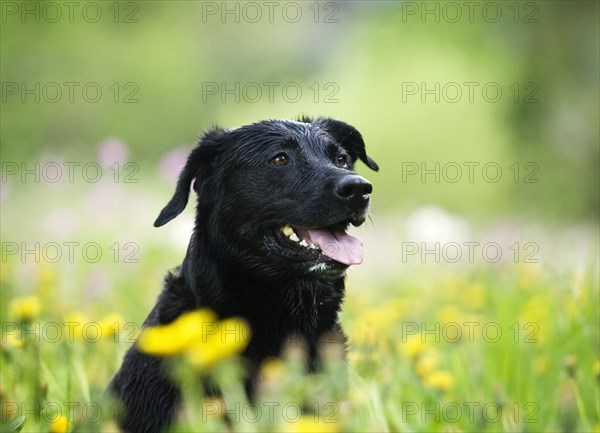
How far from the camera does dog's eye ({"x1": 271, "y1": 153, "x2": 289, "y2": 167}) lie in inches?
137

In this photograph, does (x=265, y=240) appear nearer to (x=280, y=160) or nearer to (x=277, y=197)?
(x=277, y=197)

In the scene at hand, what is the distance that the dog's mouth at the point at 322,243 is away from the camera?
3.19 m

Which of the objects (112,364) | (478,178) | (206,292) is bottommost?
(478,178)

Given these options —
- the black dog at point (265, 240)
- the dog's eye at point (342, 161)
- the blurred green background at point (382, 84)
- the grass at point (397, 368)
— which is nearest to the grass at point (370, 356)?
the grass at point (397, 368)

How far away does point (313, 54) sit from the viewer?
31.8 meters

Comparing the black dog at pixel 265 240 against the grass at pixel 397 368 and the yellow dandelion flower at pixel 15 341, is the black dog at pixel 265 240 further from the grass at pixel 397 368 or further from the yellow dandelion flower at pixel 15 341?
the yellow dandelion flower at pixel 15 341

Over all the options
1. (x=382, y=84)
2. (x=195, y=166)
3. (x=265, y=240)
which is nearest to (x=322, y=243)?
(x=265, y=240)

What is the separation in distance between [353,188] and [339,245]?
0.83 ft

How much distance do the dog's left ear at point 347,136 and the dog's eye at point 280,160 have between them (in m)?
0.39

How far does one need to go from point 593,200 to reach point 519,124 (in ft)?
7.25

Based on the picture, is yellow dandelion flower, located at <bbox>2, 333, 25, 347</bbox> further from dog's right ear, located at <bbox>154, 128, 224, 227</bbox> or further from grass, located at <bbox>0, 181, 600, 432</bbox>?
dog's right ear, located at <bbox>154, 128, 224, 227</bbox>

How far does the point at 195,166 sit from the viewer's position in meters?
3.60

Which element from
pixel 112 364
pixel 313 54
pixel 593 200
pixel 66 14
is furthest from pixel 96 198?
pixel 313 54

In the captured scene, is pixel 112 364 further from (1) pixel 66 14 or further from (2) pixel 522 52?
(1) pixel 66 14
